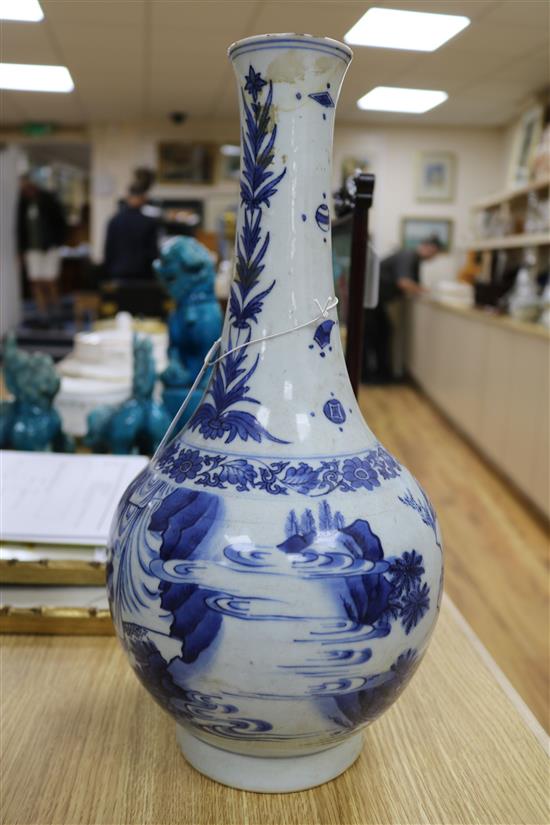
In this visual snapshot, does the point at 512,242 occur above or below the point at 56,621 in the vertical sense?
above

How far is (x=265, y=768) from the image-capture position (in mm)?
577

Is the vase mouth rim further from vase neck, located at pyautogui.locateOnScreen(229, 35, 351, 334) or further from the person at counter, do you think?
the person at counter

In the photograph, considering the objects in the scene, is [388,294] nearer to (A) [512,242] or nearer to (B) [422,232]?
(B) [422,232]

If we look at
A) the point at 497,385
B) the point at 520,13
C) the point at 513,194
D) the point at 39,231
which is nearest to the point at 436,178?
the point at 497,385

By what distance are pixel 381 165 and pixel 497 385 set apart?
2.60 meters

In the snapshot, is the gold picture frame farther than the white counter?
No

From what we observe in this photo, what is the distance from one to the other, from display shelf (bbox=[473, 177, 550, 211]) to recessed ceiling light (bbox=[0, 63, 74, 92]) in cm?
320

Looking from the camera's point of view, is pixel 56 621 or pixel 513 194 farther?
pixel 513 194

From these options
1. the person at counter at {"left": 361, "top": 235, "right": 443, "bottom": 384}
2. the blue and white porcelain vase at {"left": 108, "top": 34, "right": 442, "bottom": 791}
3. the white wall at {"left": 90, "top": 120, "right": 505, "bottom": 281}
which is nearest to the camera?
the blue and white porcelain vase at {"left": 108, "top": 34, "right": 442, "bottom": 791}

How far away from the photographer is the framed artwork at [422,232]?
526 cm

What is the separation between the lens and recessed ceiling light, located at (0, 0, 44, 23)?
0.61m

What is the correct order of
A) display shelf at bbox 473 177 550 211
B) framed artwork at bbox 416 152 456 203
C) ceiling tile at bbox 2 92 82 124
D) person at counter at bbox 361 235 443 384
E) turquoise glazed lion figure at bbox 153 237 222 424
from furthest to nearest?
person at counter at bbox 361 235 443 384, display shelf at bbox 473 177 550 211, framed artwork at bbox 416 152 456 203, turquoise glazed lion figure at bbox 153 237 222 424, ceiling tile at bbox 2 92 82 124

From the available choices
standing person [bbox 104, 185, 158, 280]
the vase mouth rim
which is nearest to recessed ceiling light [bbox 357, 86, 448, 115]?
the vase mouth rim

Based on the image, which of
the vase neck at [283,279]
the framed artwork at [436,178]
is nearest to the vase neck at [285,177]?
the vase neck at [283,279]
